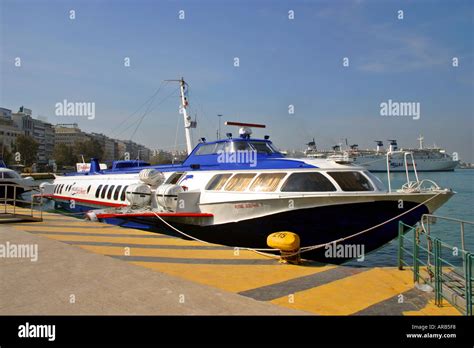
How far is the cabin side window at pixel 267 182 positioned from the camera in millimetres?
11844

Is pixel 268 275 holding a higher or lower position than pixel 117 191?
lower

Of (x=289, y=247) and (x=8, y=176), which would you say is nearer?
(x=289, y=247)

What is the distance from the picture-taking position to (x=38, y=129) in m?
149

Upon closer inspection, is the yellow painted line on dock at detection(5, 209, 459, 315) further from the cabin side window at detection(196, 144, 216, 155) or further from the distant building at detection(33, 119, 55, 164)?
the distant building at detection(33, 119, 55, 164)

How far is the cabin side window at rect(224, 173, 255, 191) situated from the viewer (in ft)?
41.2

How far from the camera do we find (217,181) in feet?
44.6

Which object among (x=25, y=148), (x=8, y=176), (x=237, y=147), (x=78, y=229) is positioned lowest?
(x=78, y=229)

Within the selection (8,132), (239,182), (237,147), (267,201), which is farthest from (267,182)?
(8,132)

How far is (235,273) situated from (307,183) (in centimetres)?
488

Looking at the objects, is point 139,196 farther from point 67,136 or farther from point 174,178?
point 67,136

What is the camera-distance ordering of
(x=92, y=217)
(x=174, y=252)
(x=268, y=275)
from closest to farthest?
(x=268, y=275)
(x=174, y=252)
(x=92, y=217)
